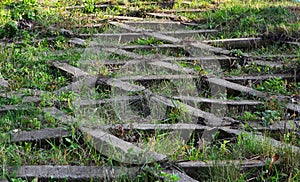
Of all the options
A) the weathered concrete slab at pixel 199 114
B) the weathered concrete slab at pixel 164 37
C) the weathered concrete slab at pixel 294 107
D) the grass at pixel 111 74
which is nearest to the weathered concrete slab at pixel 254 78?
the grass at pixel 111 74

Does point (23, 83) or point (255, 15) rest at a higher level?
point (255, 15)

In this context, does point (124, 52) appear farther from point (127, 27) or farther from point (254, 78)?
point (254, 78)

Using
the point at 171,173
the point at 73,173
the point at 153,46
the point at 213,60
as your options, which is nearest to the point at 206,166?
the point at 171,173

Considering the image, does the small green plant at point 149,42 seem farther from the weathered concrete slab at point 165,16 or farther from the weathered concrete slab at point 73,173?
the weathered concrete slab at point 73,173

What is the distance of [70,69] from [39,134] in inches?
55.1

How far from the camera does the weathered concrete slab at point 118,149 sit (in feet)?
9.46

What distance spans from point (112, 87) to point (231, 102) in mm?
960

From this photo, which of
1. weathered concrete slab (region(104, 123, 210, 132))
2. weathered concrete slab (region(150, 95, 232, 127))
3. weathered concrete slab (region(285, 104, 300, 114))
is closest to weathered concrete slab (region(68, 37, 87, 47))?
weathered concrete slab (region(150, 95, 232, 127))

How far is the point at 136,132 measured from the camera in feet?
11.0

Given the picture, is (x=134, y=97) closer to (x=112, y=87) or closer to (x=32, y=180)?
(x=112, y=87)

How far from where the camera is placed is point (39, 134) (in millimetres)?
3289

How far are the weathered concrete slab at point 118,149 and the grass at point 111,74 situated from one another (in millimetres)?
54

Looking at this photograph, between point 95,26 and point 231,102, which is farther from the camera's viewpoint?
point 95,26

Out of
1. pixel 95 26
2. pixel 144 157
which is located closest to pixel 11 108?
pixel 144 157
